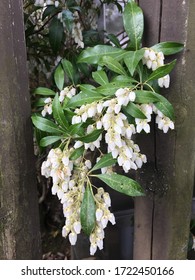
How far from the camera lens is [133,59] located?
30.2 inches

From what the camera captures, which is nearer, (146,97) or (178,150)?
(146,97)

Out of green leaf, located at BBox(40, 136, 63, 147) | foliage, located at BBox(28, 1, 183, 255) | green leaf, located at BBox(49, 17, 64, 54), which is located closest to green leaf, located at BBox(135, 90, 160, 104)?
foliage, located at BBox(28, 1, 183, 255)

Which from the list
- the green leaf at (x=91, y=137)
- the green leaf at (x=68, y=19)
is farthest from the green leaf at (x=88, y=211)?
the green leaf at (x=68, y=19)

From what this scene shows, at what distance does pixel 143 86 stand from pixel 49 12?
0.48 m

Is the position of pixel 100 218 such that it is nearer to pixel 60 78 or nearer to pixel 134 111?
pixel 134 111

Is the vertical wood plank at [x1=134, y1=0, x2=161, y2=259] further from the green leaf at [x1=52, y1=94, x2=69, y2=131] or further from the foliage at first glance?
the green leaf at [x1=52, y1=94, x2=69, y2=131]

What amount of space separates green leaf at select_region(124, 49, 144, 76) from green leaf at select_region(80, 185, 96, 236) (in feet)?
Answer: 1.02

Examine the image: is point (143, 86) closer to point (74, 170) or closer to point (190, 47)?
point (190, 47)

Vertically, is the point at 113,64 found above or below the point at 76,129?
above

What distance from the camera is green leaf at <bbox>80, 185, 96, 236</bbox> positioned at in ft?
2.63

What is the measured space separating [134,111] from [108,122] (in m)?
0.07

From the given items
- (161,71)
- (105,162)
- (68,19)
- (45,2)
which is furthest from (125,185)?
(45,2)
